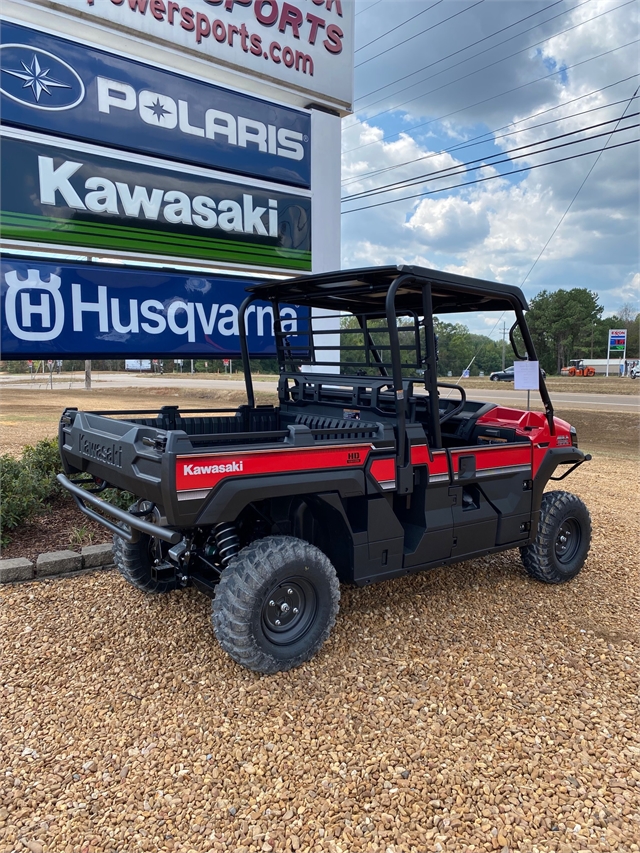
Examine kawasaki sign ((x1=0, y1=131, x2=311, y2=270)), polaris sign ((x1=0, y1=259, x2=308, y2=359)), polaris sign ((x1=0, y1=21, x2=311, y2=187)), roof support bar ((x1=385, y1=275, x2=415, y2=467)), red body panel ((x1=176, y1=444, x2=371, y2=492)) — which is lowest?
A: red body panel ((x1=176, y1=444, x2=371, y2=492))

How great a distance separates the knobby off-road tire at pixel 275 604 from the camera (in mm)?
2928

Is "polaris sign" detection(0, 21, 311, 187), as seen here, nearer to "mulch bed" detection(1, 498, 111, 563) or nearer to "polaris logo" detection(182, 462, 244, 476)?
"mulch bed" detection(1, 498, 111, 563)

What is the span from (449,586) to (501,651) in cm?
92

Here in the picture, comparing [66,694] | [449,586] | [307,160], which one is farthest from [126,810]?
[307,160]

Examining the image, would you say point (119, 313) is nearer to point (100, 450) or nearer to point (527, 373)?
point (100, 450)

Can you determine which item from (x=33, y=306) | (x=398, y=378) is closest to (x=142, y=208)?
(x=33, y=306)

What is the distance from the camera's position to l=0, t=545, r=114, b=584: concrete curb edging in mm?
4133

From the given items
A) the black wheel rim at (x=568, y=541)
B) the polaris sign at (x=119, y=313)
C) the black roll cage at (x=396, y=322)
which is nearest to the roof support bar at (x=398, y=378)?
the black roll cage at (x=396, y=322)

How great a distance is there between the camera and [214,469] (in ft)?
9.00

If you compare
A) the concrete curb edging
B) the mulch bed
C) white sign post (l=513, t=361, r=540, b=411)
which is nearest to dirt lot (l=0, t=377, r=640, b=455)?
the mulch bed

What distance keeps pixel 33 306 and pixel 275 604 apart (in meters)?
3.54

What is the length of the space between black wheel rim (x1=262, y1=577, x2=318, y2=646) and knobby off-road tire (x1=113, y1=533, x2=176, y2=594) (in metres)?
1.06

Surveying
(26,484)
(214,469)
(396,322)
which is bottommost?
(26,484)

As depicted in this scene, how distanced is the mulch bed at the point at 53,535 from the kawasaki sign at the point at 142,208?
2.39 meters
